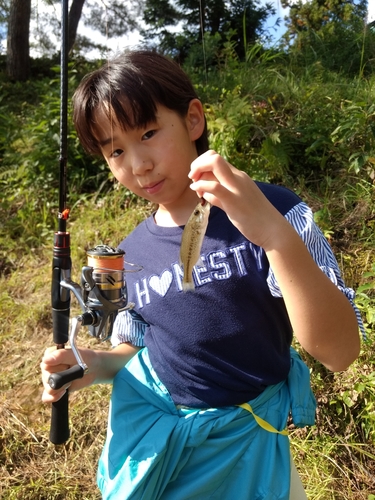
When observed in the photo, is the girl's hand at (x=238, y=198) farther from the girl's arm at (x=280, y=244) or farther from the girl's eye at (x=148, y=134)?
the girl's eye at (x=148, y=134)

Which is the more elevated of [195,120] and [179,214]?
[195,120]

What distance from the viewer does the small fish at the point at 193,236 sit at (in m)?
1.25

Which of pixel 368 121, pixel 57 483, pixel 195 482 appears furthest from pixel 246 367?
pixel 368 121

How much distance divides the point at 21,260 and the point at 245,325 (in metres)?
3.72

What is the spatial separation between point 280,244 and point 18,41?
10.2 meters

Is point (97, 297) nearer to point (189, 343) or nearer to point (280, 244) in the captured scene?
point (189, 343)

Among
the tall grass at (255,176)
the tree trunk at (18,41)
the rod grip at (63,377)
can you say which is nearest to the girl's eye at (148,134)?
the rod grip at (63,377)

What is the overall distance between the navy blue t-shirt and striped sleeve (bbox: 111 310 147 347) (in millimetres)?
162

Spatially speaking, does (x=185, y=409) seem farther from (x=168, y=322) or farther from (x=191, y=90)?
(x=191, y=90)

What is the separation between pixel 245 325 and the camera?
147 centimetres

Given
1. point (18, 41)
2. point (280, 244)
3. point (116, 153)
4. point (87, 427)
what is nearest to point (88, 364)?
point (116, 153)

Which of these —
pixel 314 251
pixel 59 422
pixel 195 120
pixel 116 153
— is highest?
pixel 195 120

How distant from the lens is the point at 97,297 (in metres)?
1.42

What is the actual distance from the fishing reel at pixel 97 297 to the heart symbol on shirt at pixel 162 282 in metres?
0.20
